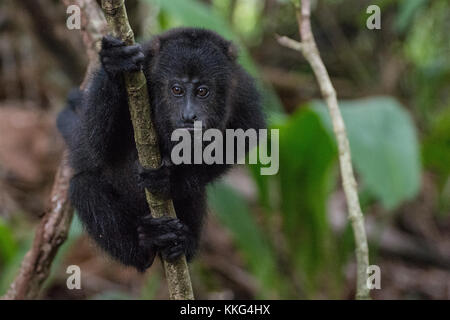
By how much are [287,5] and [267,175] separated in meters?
4.12

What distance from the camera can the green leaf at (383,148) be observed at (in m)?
5.18

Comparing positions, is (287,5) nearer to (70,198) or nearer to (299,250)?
(299,250)

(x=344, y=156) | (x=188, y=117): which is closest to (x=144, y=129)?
(x=188, y=117)

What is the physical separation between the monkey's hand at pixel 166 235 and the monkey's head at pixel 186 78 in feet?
1.78

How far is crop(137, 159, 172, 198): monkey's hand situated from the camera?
10.5 ft

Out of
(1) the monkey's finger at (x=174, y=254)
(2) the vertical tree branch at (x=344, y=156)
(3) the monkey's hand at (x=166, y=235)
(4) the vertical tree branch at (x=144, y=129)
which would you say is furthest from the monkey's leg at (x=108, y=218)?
(2) the vertical tree branch at (x=344, y=156)

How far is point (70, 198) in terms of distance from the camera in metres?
3.85

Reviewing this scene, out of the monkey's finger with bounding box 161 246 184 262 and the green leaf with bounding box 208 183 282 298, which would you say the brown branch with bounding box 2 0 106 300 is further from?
the green leaf with bounding box 208 183 282 298

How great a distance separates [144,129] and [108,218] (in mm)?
1026

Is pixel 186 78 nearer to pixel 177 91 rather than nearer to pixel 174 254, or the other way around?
pixel 177 91

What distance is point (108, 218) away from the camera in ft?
12.3

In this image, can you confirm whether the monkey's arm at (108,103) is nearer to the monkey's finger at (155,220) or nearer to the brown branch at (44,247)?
the monkey's finger at (155,220)

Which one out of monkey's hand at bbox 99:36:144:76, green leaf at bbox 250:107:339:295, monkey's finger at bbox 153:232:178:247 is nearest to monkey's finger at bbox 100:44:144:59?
monkey's hand at bbox 99:36:144:76
